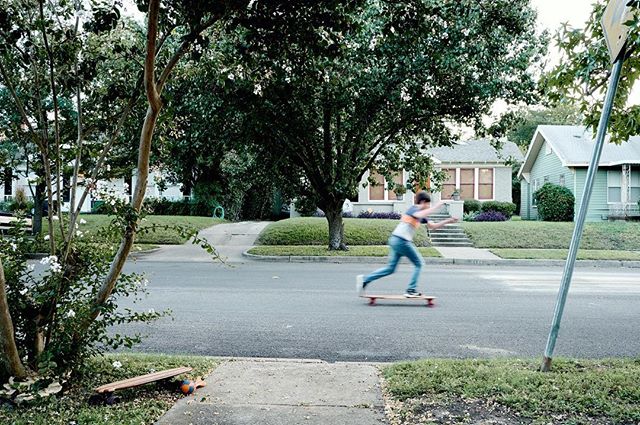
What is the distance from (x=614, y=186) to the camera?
94.9 feet

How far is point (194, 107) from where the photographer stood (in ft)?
52.0

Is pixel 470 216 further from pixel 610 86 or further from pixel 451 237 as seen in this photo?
pixel 610 86

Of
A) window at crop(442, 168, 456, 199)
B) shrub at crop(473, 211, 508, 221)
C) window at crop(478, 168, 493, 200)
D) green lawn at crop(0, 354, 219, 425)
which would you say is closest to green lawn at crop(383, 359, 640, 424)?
green lawn at crop(0, 354, 219, 425)

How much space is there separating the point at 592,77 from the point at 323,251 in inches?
496

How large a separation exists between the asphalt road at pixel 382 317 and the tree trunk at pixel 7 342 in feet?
7.72

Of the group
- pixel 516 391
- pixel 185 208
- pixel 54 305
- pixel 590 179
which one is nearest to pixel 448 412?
pixel 516 391

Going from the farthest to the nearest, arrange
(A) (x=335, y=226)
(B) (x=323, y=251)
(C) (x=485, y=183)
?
(C) (x=485, y=183) < (A) (x=335, y=226) < (B) (x=323, y=251)

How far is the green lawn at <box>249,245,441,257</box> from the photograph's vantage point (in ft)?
→ 58.1

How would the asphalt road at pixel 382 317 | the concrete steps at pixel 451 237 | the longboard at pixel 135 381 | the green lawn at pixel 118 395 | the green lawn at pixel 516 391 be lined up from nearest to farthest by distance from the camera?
the green lawn at pixel 118 395
the green lawn at pixel 516 391
the longboard at pixel 135 381
the asphalt road at pixel 382 317
the concrete steps at pixel 451 237

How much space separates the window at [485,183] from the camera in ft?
112

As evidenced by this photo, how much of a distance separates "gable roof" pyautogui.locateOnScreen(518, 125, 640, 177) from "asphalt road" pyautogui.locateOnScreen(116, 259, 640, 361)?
16.8 meters

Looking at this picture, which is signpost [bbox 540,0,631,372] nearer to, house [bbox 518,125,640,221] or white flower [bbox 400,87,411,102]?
white flower [bbox 400,87,411,102]

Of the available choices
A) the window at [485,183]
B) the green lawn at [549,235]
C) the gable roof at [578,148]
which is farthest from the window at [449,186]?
the green lawn at [549,235]

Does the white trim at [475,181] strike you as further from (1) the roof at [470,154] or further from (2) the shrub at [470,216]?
(2) the shrub at [470,216]
